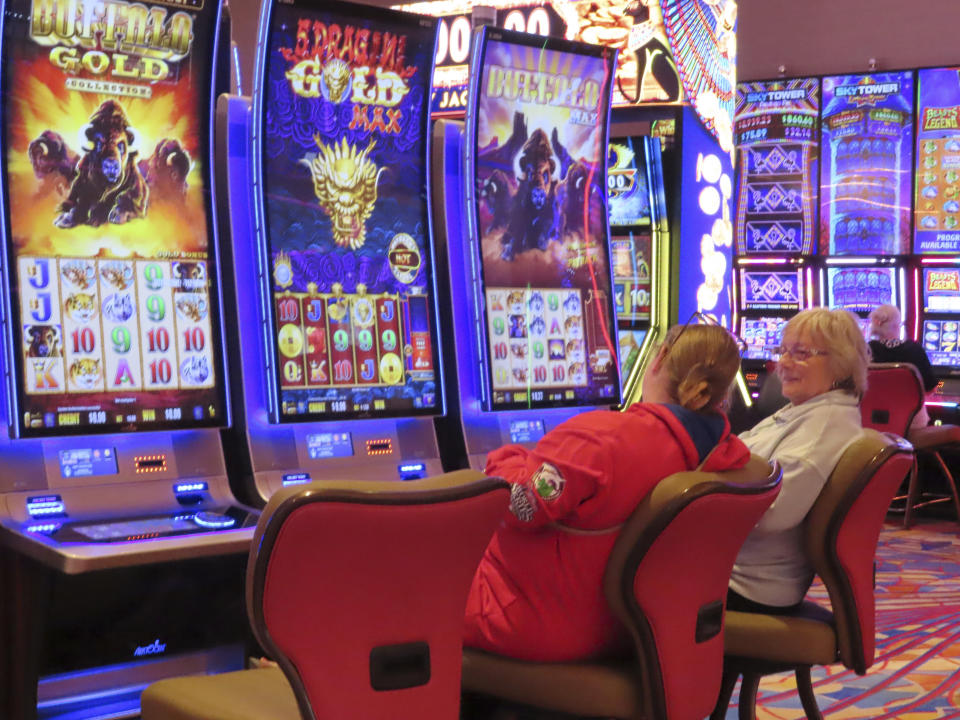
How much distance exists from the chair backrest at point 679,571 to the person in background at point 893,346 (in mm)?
5338

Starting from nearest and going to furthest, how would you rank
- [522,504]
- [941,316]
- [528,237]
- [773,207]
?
1. [522,504]
2. [528,237]
3. [941,316]
4. [773,207]

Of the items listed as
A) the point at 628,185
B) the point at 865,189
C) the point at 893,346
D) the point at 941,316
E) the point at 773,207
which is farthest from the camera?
the point at 773,207

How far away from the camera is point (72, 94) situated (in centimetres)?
246

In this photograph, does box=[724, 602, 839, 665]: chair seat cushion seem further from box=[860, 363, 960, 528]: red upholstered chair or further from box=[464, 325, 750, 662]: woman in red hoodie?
box=[860, 363, 960, 528]: red upholstered chair

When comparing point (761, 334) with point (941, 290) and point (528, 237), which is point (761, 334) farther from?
point (528, 237)

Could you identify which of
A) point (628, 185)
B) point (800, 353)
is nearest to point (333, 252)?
point (800, 353)

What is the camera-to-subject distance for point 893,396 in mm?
6727

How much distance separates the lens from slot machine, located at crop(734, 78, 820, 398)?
8352 mm

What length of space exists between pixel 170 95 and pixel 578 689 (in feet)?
5.08

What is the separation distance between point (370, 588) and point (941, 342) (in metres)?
7.00

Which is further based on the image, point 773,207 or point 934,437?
point 773,207

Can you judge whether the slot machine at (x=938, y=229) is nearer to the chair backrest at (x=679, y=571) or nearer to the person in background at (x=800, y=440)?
the person in background at (x=800, y=440)

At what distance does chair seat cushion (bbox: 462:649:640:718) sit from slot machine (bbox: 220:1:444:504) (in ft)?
2.61

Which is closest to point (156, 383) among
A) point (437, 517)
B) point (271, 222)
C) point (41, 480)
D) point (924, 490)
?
point (41, 480)
